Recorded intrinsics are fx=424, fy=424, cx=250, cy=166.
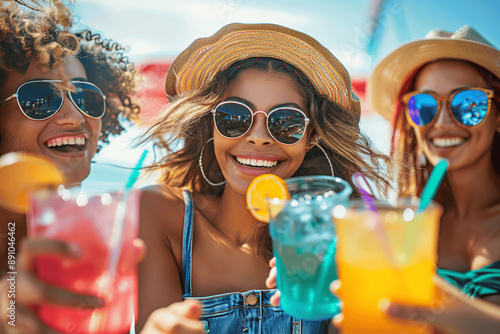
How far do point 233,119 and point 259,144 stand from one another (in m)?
0.20

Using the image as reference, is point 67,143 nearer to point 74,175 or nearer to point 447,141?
point 74,175

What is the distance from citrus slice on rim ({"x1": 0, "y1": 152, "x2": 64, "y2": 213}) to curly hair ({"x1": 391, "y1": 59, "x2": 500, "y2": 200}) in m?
2.27

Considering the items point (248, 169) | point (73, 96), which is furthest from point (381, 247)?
point (73, 96)

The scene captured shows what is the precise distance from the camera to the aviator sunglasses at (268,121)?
91.2 inches

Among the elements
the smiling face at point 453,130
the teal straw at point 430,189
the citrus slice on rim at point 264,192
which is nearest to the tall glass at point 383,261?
the teal straw at point 430,189

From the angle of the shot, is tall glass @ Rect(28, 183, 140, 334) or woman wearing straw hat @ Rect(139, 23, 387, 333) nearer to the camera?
tall glass @ Rect(28, 183, 140, 334)

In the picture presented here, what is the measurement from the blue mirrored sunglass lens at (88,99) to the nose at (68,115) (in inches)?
1.6

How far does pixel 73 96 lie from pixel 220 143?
0.89 metres

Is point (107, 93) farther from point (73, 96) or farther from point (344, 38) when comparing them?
point (344, 38)

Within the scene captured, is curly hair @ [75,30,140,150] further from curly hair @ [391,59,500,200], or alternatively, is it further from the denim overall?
curly hair @ [391,59,500,200]

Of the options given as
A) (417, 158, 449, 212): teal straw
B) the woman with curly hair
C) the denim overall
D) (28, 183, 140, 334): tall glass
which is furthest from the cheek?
(417, 158, 449, 212): teal straw

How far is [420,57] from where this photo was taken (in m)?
2.85

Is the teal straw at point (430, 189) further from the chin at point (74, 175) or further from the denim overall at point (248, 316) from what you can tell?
the chin at point (74, 175)

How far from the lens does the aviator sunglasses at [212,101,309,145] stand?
2316mm
